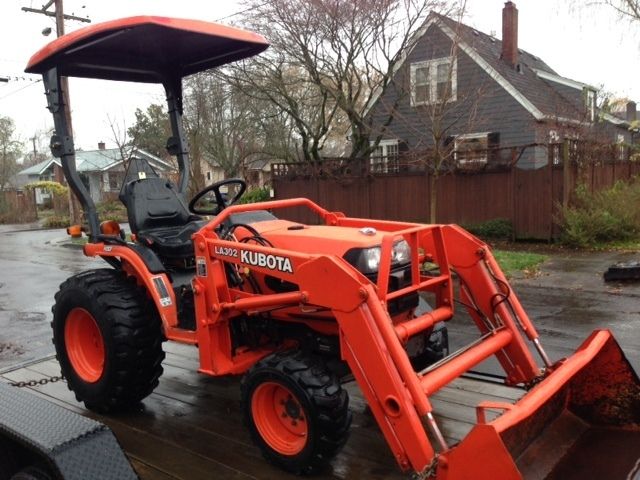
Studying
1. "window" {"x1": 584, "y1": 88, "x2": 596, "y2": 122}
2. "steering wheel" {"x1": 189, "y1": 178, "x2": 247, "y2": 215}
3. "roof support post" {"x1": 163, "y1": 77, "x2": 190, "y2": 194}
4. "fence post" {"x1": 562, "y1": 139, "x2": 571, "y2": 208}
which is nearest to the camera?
"steering wheel" {"x1": 189, "y1": 178, "x2": 247, "y2": 215}

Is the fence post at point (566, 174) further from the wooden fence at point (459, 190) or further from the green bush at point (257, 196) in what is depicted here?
the green bush at point (257, 196)

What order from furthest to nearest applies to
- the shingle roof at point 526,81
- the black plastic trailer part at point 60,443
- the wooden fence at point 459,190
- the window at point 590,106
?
1. the shingle roof at point 526,81
2. the window at point 590,106
3. the wooden fence at point 459,190
4. the black plastic trailer part at point 60,443

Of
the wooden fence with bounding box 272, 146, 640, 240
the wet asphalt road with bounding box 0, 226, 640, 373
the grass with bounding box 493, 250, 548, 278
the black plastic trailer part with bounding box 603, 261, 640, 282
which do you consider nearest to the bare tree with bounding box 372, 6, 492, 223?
the wooden fence with bounding box 272, 146, 640, 240

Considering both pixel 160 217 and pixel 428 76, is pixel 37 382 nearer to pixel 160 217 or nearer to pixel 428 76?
pixel 160 217

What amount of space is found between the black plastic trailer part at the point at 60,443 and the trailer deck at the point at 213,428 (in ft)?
4.17

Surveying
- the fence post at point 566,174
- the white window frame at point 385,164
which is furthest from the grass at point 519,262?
the white window frame at point 385,164

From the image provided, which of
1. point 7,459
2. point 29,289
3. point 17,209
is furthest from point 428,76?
point 17,209

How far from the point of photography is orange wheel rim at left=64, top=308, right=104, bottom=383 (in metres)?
4.23

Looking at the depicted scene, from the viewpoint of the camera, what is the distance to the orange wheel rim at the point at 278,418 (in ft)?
10.3

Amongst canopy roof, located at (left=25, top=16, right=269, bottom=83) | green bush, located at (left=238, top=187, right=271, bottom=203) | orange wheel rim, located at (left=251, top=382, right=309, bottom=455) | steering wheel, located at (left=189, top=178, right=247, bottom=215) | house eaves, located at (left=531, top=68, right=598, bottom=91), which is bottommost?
orange wheel rim, located at (left=251, top=382, right=309, bottom=455)

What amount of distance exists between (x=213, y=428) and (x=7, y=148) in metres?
43.0

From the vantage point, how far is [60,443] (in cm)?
183

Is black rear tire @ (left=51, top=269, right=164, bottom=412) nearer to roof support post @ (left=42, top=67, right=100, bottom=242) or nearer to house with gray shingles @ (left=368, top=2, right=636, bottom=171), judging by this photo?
roof support post @ (left=42, top=67, right=100, bottom=242)

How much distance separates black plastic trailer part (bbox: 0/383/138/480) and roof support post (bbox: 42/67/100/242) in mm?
2431
